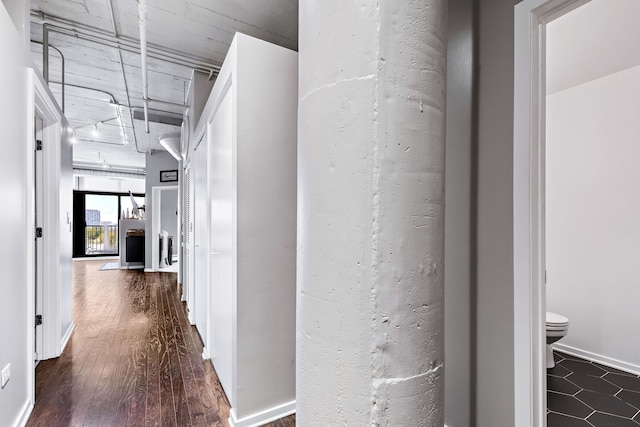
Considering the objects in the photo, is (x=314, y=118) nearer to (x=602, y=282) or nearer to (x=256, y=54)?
(x=256, y=54)

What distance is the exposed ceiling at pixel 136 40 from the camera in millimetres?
2619

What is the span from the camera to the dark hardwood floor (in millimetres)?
1981

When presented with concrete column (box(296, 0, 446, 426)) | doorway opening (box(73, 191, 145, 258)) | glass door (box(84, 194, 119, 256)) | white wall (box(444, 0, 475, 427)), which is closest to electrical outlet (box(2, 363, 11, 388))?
concrete column (box(296, 0, 446, 426))

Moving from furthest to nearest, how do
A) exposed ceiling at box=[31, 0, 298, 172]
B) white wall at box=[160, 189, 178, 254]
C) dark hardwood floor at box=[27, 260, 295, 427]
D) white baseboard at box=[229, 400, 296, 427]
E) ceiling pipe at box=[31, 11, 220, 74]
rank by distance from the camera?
1. white wall at box=[160, 189, 178, 254]
2. ceiling pipe at box=[31, 11, 220, 74]
3. exposed ceiling at box=[31, 0, 298, 172]
4. dark hardwood floor at box=[27, 260, 295, 427]
5. white baseboard at box=[229, 400, 296, 427]

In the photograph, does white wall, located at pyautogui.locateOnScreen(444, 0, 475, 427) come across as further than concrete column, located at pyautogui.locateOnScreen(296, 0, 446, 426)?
Yes

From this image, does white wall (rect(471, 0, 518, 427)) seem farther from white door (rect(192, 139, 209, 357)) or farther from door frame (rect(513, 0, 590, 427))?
white door (rect(192, 139, 209, 357))

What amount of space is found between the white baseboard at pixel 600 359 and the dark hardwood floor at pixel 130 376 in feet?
9.14

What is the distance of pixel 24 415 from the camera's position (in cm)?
192

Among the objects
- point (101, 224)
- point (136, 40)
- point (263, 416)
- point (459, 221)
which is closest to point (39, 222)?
point (136, 40)

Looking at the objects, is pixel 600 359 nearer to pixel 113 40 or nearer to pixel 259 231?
pixel 259 231

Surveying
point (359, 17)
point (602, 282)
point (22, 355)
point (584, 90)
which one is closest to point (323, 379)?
point (359, 17)

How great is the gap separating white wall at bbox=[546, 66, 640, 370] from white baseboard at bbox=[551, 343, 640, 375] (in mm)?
34

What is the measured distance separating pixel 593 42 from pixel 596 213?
147 cm

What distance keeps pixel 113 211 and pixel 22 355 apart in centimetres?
980
